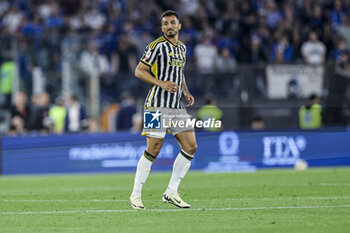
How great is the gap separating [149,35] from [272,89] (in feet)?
18.3

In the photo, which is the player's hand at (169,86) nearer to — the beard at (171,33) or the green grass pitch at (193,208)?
the beard at (171,33)

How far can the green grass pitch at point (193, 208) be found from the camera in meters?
7.59

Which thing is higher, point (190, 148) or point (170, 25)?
point (170, 25)

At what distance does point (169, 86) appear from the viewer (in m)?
9.16

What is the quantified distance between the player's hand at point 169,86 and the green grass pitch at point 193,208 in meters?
1.43

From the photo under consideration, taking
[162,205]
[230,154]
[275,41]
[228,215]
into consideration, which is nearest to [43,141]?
[230,154]

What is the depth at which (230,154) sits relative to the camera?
19.4 meters

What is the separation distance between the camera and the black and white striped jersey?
366 inches

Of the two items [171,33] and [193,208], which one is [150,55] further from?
[193,208]

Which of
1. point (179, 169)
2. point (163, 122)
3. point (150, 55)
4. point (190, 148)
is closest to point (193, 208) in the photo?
point (179, 169)

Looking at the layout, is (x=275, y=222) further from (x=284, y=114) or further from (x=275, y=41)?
(x=275, y=41)

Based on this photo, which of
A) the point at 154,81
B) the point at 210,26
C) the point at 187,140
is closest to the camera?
the point at 154,81

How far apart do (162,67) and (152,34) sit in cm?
1563

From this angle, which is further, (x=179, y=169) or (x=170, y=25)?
(x=179, y=169)
